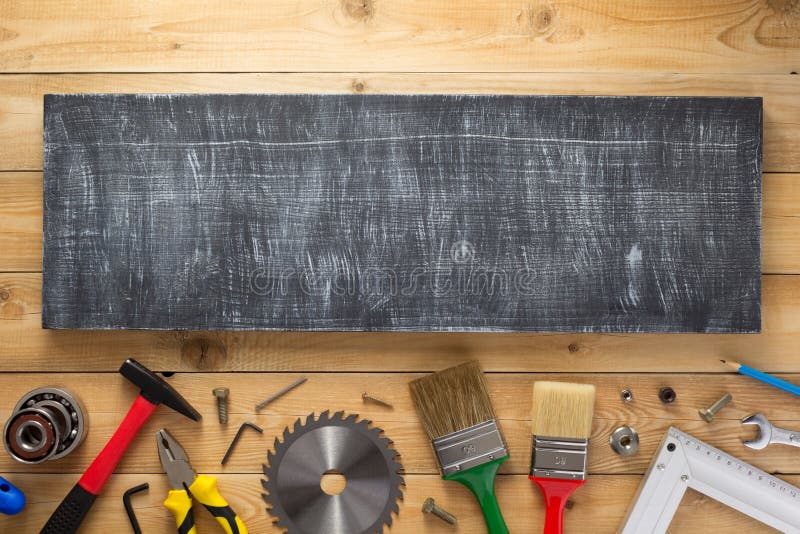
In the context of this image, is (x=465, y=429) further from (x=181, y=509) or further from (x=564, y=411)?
(x=181, y=509)

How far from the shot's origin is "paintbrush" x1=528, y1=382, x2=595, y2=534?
4.22ft

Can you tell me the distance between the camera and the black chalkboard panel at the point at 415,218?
128 cm

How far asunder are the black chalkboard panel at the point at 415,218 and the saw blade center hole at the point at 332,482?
0.30m

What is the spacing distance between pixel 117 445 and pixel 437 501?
2.12 feet

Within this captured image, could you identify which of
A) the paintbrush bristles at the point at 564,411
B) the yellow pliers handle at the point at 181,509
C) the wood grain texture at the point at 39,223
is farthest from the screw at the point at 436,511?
the wood grain texture at the point at 39,223

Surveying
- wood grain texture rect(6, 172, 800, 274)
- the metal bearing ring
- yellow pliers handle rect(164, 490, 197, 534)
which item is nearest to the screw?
yellow pliers handle rect(164, 490, 197, 534)

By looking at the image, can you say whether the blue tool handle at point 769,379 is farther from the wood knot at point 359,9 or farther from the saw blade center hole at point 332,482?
the wood knot at point 359,9

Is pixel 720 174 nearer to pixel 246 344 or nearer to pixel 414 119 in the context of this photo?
pixel 414 119

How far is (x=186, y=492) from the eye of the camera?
130cm

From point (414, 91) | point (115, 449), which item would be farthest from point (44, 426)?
point (414, 91)

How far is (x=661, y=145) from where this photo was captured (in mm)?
1287

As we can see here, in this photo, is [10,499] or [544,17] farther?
[544,17]

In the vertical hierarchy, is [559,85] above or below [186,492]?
above

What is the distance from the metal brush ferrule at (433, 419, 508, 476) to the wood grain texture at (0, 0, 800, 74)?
0.74 metres
